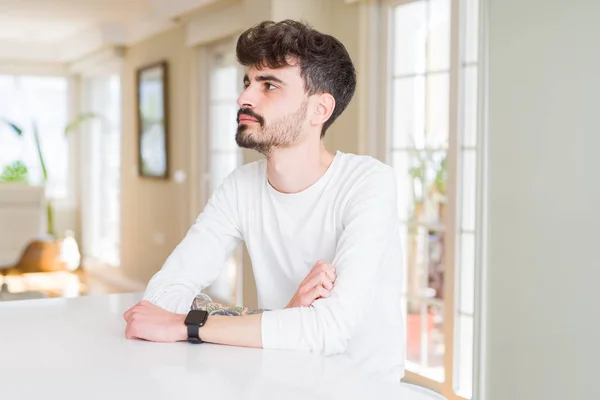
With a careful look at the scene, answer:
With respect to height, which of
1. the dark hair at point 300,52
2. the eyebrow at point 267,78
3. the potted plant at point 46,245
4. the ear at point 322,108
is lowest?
the potted plant at point 46,245

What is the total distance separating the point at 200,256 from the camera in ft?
5.76

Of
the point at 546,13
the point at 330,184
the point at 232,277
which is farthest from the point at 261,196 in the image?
the point at 232,277

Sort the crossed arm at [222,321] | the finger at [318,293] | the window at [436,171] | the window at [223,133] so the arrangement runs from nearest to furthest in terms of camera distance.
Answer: the crossed arm at [222,321] < the finger at [318,293] < the window at [436,171] < the window at [223,133]

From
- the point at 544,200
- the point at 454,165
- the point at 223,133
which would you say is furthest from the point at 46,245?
the point at 544,200

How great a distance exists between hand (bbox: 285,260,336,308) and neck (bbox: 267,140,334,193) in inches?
11.0

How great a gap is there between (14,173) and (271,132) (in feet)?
25.2

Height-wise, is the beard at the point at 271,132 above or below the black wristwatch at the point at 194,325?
above

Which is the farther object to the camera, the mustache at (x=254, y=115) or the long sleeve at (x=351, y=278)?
the mustache at (x=254, y=115)

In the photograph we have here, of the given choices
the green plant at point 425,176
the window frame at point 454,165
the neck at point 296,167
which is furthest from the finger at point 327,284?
the green plant at point 425,176

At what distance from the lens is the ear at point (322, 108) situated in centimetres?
177

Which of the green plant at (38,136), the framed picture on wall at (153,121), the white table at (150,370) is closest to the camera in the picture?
the white table at (150,370)

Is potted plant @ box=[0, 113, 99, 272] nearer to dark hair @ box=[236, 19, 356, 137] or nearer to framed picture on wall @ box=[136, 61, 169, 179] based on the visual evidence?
framed picture on wall @ box=[136, 61, 169, 179]

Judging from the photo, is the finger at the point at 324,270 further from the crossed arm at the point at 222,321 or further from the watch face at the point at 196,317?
the watch face at the point at 196,317

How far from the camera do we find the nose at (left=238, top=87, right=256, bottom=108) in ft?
5.51
